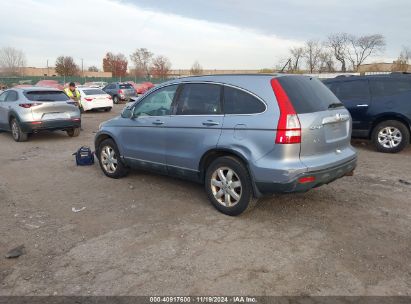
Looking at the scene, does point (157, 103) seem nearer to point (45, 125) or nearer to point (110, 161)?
point (110, 161)

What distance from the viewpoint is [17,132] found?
10188mm

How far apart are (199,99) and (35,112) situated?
22.4ft

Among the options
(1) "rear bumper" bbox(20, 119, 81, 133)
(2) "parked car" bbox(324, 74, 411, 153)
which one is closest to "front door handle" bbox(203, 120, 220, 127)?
(2) "parked car" bbox(324, 74, 411, 153)

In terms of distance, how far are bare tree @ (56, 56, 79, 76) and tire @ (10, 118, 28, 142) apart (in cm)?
6239

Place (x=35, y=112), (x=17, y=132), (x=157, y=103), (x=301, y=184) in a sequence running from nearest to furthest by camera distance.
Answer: (x=301, y=184), (x=157, y=103), (x=35, y=112), (x=17, y=132)

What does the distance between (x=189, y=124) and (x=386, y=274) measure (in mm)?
2765

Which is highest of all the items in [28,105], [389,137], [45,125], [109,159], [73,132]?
[28,105]

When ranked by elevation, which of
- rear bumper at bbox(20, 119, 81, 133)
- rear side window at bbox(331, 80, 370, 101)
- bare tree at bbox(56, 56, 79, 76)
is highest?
bare tree at bbox(56, 56, 79, 76)

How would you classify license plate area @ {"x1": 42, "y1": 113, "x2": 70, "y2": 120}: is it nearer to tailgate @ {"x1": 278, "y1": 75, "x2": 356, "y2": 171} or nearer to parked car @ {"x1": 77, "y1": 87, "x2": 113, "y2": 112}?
tailgate @ {"x1": 278, "y1": 75, "x2": 356, "y2": 171}

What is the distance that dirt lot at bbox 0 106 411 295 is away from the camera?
3.05 metres

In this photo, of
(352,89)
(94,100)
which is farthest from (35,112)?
(94,100)

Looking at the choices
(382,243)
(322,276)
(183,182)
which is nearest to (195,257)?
(322,276)

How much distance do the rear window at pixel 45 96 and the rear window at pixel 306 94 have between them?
8065 mm

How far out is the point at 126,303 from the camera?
282cm
